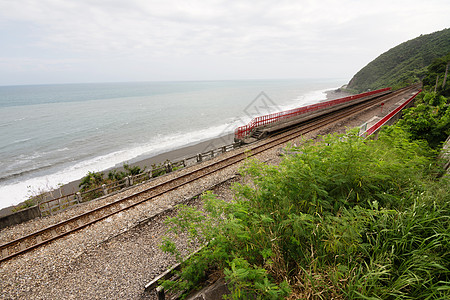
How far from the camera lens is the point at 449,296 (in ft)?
6.70

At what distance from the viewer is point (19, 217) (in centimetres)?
888

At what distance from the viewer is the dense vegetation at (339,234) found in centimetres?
248

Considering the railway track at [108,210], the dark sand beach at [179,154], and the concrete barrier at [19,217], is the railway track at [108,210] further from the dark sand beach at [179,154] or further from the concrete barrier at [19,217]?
the dark sand beach at [179,154]

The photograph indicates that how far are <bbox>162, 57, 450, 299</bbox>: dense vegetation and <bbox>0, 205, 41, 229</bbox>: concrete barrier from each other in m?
8.48

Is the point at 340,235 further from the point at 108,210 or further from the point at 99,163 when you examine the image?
the point at 99,163

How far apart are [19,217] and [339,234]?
1219 cm

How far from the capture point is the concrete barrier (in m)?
8.57

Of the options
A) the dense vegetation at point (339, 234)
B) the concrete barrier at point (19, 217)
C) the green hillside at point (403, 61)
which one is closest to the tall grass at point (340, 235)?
the dense vegetation at point (339, 234)

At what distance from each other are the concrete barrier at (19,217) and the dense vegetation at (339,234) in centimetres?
848

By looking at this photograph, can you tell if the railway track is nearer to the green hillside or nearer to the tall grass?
the tall grass

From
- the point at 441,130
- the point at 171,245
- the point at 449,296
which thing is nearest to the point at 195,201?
the point at 171,245

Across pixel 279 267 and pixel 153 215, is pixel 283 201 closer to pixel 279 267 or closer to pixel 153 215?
pixel 279 267

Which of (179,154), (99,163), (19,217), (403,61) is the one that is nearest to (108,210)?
(19,217)

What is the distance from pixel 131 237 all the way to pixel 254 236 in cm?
620
